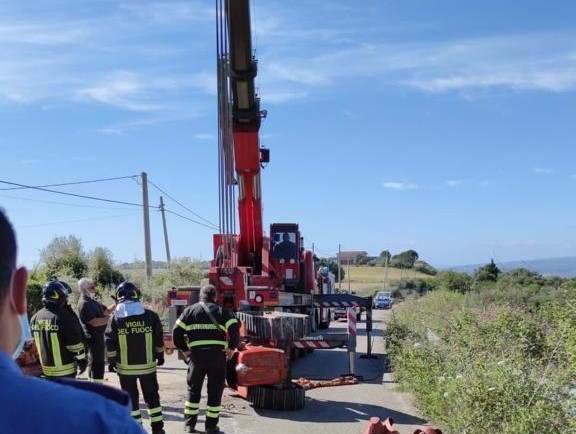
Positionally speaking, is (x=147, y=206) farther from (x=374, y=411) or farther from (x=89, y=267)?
(x=374, y=411)

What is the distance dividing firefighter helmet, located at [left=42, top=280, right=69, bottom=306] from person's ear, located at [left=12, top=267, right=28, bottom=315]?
261 inches

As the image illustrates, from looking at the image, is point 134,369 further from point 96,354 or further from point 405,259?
point 405,259

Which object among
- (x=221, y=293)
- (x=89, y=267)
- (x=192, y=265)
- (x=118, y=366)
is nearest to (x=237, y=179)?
(x=221, y=293)

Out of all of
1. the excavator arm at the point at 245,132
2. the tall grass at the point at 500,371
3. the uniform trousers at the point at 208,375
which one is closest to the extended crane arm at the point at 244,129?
the excavator arm at the point at 245,132

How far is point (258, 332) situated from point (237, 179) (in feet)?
18.2

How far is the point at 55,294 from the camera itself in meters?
7.89

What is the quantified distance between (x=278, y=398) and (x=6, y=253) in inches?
352

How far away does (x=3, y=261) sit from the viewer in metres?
1.53

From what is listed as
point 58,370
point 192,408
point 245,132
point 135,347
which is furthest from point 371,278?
point 58,370

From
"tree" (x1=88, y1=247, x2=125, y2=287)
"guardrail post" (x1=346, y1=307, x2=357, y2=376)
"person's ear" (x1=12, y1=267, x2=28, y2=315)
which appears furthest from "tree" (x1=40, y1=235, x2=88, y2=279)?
"person's ear" (x1=12, y1=267, x2=28, y2=315)

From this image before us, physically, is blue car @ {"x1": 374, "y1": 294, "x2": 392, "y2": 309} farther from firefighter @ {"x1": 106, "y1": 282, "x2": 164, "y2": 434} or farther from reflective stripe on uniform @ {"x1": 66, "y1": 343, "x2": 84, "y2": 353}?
reflective stripe on uniform @ {"x1": 66, "y1": 343, "x2": 84, "y2": 353}

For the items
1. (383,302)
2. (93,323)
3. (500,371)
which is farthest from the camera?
(383,302)

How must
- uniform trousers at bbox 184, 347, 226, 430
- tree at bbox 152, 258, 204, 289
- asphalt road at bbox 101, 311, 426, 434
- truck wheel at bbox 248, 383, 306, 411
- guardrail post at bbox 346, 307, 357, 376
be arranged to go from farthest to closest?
tree at bbox 152, 258, 204, 289, guardrail post at bbox 346, 307, 357, 376, truck wheel at bbox 248, 383, 306, 411, asphalt road at bbox 101, 311, 426, 434, uniform trousers at bbox 184, 347, 226, 430

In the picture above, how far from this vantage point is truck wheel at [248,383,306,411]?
33.1 feet
